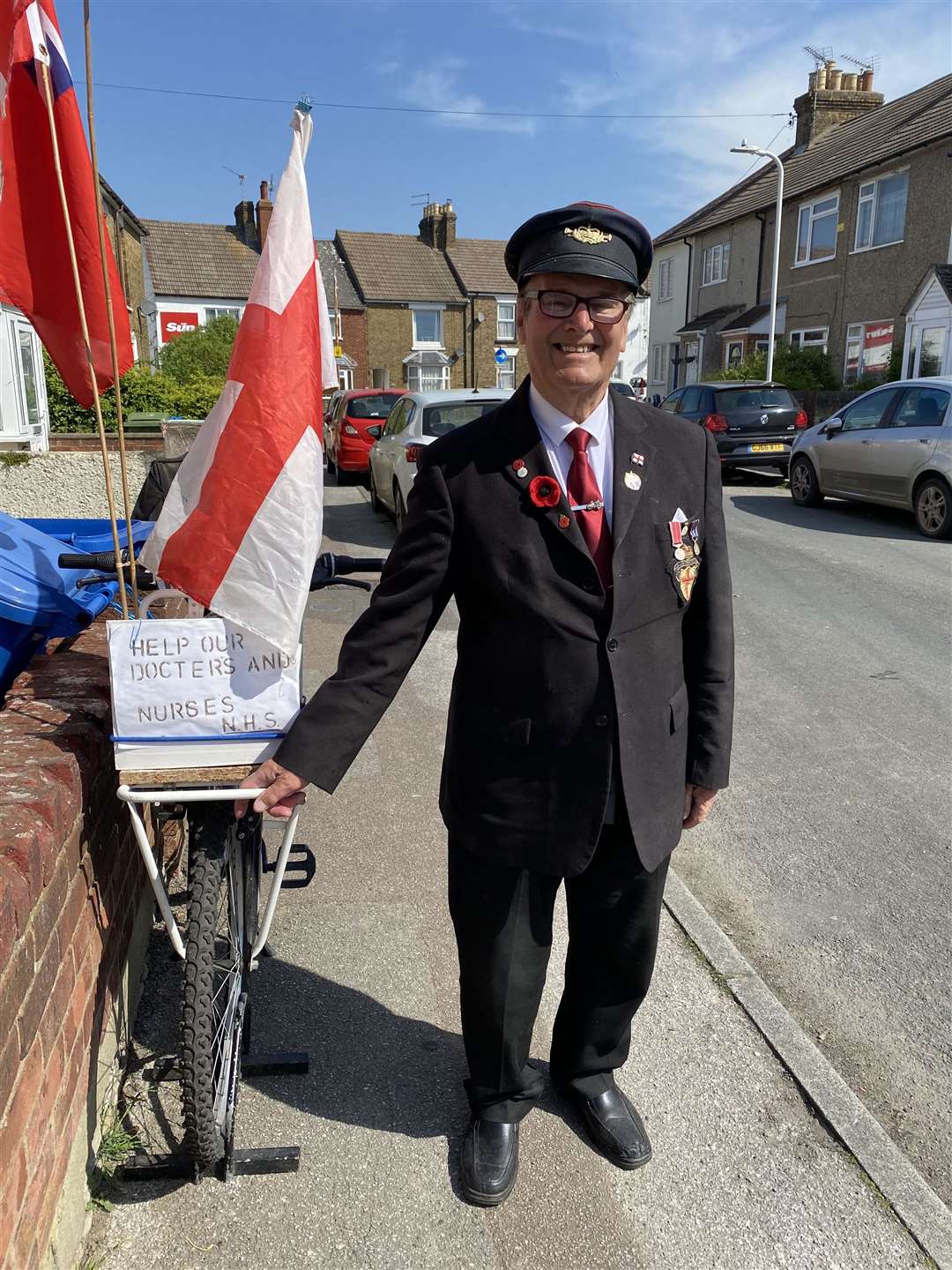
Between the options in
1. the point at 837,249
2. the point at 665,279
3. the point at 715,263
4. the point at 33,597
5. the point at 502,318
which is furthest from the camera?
the point at 502,318

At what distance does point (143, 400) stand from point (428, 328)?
3443 centimetres

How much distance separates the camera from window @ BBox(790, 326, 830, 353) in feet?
91.8

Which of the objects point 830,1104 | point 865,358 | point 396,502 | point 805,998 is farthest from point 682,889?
point 865,358

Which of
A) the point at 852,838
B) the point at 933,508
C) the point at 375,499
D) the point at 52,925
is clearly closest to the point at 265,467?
the point at 52,925

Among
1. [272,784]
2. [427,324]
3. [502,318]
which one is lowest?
[272,784]

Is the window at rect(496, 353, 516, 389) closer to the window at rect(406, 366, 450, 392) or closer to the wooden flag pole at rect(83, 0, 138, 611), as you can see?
the window at rect(406, 366, 450, 392)

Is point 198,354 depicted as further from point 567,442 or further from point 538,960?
point 538,960

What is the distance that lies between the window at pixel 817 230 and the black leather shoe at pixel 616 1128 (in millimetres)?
29226

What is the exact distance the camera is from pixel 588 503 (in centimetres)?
218

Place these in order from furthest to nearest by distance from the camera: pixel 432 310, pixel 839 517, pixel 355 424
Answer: pixel 432 310 → pixel 355 424 → pixel 839 517

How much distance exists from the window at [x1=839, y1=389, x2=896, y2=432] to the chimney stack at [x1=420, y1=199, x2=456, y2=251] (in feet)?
137

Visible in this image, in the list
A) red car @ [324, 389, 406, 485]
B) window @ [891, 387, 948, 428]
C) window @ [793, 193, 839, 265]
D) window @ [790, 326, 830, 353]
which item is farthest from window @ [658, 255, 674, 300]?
window @ [891, 387, 948, 428]

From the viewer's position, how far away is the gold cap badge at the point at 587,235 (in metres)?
2.04

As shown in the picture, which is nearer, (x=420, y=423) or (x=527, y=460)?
(x=527, y=460)
